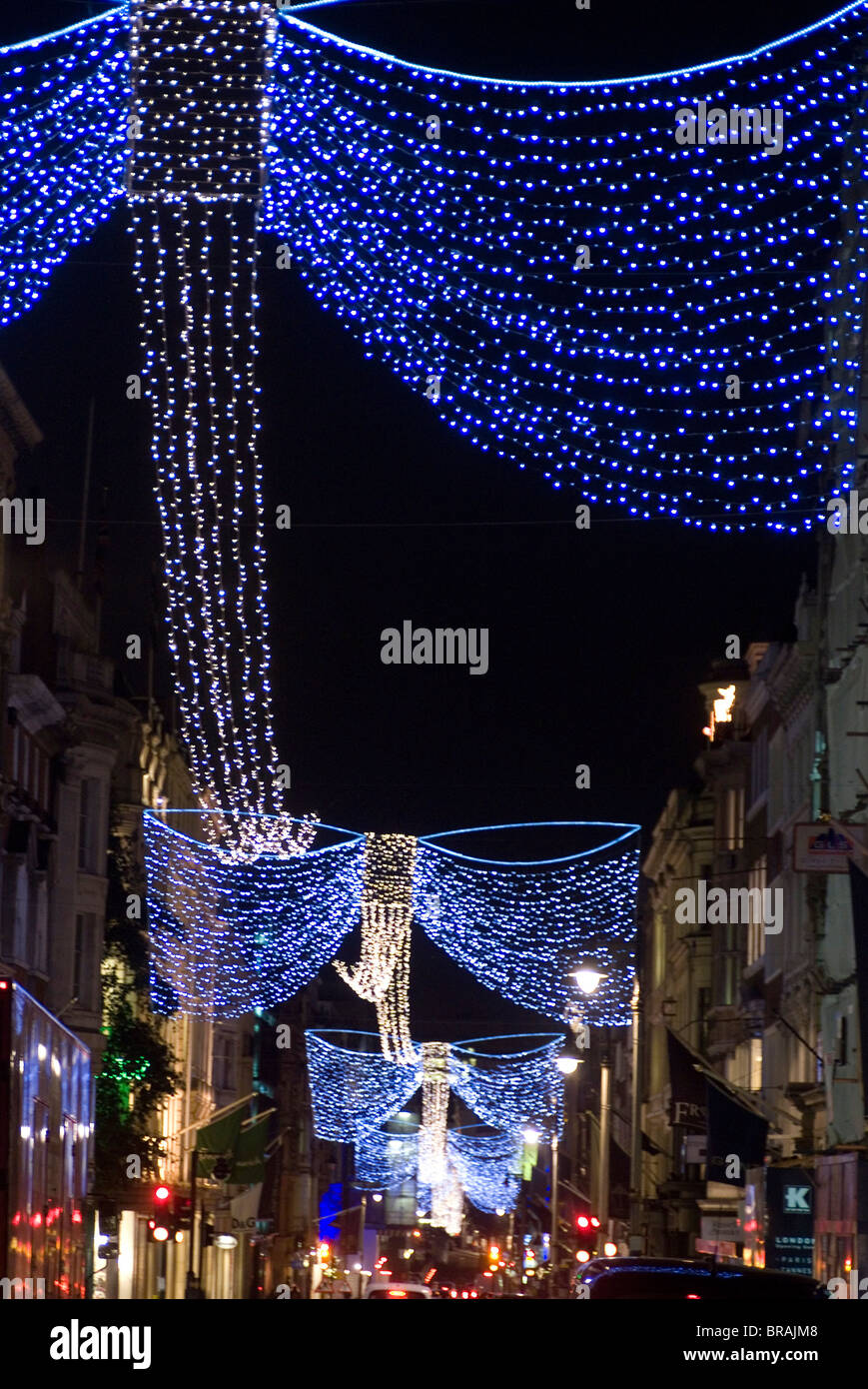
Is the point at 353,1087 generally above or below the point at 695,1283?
above

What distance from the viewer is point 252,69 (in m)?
15.8

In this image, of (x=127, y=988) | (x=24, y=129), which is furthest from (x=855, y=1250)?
(x=24, y=129)

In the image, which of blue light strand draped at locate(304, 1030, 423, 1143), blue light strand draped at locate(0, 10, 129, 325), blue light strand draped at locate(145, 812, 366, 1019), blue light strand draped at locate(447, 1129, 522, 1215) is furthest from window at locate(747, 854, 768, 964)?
blue light strand draped at locate(447, 1129, 522, 1215)

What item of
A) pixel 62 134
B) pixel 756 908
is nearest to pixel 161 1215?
pixel 756 908

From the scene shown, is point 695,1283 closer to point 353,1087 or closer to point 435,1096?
point 353,1087

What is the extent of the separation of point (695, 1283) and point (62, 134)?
10.2 m

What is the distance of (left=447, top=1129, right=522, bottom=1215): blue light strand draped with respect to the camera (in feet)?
489

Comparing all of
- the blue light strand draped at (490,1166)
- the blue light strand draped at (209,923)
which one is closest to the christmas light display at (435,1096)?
the blue light strand draped at (490,1166)

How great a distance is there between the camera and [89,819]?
52.2 m

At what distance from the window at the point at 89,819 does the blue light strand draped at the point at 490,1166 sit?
3404 inches

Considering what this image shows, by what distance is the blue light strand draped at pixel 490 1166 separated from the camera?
149 metres

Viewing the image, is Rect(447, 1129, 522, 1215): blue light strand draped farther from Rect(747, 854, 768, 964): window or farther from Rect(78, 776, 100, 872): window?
Rect(78, 776, 100, 872): window
